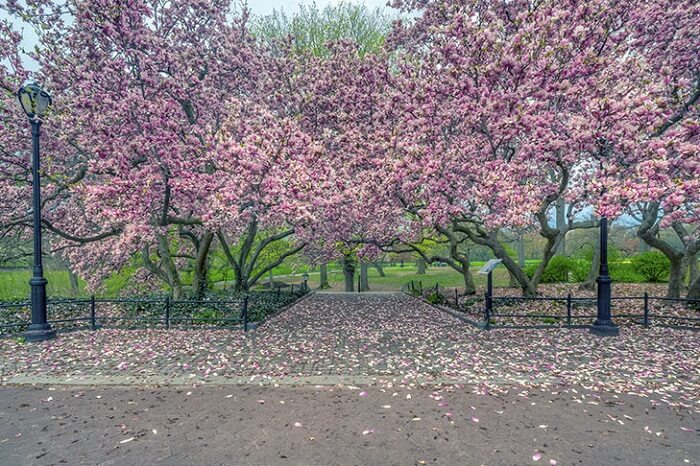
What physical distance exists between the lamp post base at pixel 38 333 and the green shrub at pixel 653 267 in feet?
89.5

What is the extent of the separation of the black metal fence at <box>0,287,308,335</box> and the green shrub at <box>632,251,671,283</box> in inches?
839

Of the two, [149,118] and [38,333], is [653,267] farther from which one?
[38,333]

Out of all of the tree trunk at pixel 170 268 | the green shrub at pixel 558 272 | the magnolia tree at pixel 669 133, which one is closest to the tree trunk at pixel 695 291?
the magnolia tree at pixel 669 133

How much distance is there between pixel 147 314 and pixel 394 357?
27.8 feet

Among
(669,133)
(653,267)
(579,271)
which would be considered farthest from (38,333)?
(653,267)

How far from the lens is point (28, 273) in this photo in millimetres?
24938

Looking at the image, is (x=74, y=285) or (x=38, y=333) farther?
(x=74, y=285)

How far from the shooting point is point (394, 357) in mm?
7434

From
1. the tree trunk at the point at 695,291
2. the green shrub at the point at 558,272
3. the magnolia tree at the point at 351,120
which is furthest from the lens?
the green shrub at the point at 558,272

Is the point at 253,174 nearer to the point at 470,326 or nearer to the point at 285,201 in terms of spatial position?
the point at 285,201

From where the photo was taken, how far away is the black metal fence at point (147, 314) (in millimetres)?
9914

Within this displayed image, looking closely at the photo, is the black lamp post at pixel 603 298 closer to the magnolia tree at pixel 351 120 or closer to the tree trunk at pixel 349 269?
the magnolia tree at pixel 351 120

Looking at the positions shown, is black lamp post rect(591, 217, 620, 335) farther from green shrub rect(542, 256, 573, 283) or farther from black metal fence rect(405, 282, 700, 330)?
green shrub rect(542, 256, 573, 283)

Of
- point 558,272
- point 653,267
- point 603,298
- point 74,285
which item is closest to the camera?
point 603,298
